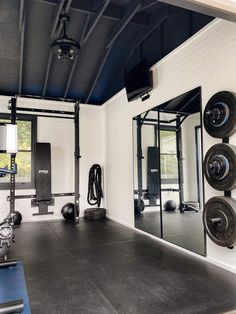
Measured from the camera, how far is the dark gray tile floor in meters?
2.12

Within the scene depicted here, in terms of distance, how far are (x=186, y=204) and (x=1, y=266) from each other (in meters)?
2.81

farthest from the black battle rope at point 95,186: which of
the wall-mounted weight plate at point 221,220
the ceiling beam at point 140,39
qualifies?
the wall-mounted weight plate at point 221,220

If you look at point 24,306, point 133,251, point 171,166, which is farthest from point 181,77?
point 24,306

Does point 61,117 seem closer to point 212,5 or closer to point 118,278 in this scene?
point 118,278

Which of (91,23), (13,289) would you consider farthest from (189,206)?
(91,23)

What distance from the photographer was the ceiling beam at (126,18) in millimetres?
3931

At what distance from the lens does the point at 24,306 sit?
211 cm

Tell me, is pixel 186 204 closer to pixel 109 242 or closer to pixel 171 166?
pixel 171 166

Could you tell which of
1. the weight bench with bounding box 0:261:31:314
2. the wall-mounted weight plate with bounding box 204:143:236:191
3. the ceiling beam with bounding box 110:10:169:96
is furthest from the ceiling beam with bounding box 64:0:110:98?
the weight bench with bounding box 0:261:31:314

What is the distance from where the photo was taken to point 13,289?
244 centimetres

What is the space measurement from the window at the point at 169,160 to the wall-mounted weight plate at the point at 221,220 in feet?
4.53

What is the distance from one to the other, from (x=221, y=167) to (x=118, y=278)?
167 centimetres

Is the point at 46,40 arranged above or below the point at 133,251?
above

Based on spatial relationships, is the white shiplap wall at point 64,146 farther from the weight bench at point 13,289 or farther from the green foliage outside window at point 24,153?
the weight bench at point 13,289
